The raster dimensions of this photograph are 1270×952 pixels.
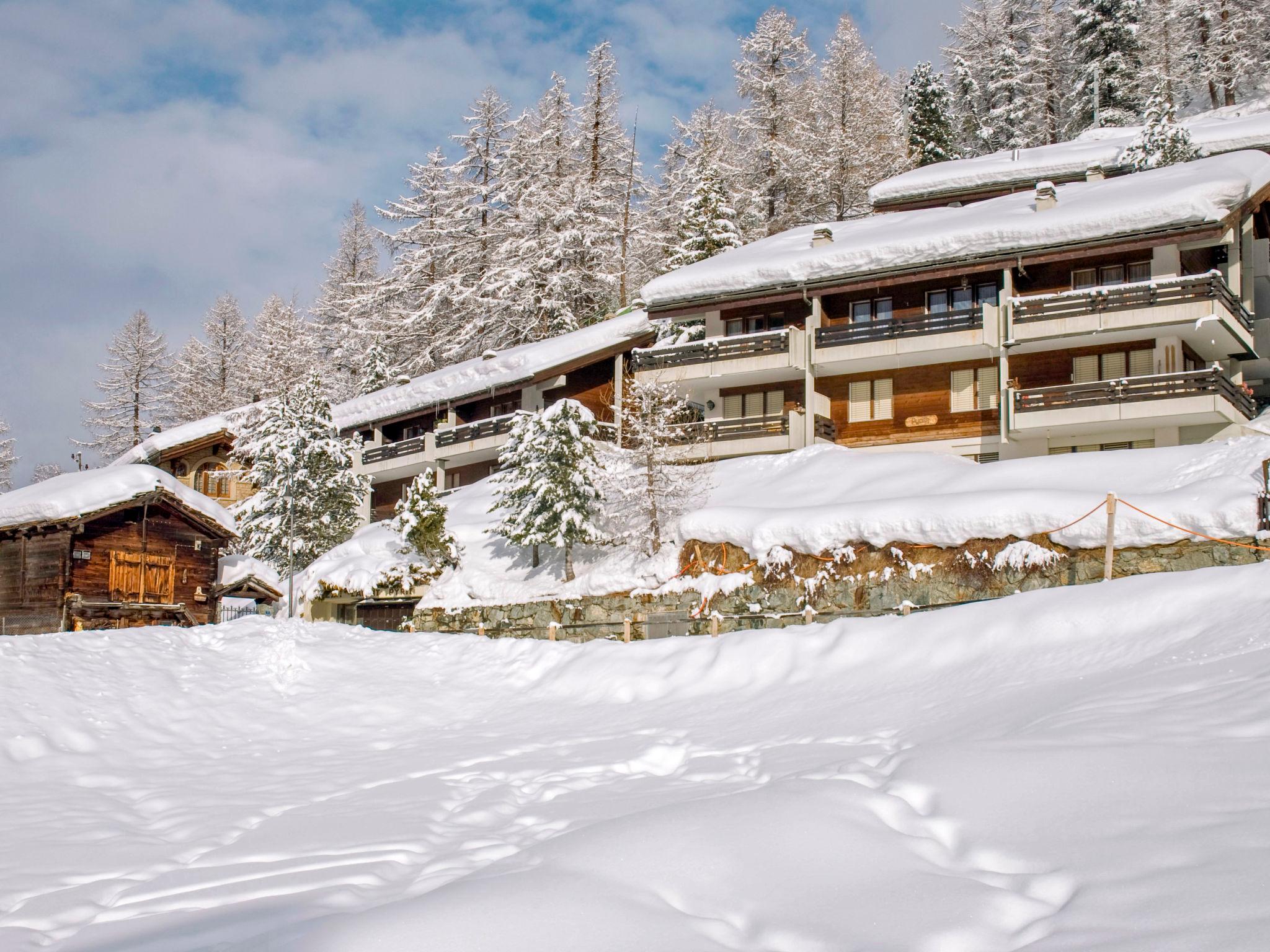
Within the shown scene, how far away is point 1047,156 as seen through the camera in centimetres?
4559

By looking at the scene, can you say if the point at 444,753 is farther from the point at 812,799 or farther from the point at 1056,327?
the point at 1056,327

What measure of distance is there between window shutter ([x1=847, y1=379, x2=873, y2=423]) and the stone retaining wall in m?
9.79

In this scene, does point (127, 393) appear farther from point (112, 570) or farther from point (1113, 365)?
point (1113, 365)

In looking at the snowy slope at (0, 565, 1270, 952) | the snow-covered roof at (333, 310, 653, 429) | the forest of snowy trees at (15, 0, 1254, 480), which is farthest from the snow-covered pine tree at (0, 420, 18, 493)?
the snowy slope at (0, 565, 1270, 952)

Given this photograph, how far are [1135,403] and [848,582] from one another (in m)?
10.00

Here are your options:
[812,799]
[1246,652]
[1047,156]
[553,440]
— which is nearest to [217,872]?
[812,799]

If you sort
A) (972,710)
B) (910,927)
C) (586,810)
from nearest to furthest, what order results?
1. (910,927)
2. (586,810)
3. (972,710)

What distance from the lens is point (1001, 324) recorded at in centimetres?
3109

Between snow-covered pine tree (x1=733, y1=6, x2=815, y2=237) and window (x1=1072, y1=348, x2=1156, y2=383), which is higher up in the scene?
snow-covered pine tree (x1=733, y1=6, x2=815, y2=237)

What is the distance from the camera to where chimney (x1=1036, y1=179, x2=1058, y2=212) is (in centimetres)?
3272

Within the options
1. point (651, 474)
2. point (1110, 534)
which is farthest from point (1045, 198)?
point (1110, 534)

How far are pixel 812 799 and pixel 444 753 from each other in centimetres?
681

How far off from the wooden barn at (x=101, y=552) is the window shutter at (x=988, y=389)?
2437 cm

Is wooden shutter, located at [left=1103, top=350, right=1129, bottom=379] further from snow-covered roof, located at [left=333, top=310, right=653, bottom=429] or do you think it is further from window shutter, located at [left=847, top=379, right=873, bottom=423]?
snow-covered roof, located at [left=333, top=310, right=653, bottom=429]
